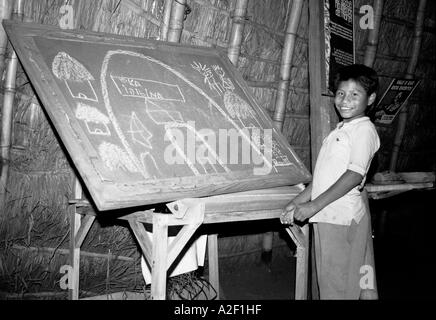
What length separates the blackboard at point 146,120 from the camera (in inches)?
65.7

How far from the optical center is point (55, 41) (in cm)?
204

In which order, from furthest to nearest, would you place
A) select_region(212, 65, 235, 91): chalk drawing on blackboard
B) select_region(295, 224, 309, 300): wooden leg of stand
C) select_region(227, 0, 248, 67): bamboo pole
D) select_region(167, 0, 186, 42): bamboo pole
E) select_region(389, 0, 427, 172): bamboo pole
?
1. select_region(389, 0, 427, 172): bamboo pole
2. select_region(227, 0, 248, 67): bamboo pole
3. select_region(167, 0, 186, 42): bamboo pole
4. select_region(212, 65, 235, 91): chalk drawing on blackboard
5. select_region(295, 224, 309, 300): wooden leg of stand

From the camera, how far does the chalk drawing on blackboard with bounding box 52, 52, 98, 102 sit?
73.0 inches

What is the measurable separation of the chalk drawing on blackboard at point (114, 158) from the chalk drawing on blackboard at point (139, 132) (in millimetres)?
130


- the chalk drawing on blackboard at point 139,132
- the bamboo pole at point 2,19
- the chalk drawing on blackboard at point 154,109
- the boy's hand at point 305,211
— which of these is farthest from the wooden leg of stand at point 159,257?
the bamboo pole at point 2,19

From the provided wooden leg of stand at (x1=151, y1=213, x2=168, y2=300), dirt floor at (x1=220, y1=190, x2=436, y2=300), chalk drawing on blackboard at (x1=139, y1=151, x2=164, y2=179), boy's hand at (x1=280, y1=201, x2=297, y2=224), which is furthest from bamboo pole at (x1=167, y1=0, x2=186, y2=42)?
dirt floor at (x1=220, y1=190, x2=436, y2=300)

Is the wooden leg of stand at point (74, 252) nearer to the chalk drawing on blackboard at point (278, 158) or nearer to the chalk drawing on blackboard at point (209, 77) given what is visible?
the chalk drawing on blackboard at point (209, 77)

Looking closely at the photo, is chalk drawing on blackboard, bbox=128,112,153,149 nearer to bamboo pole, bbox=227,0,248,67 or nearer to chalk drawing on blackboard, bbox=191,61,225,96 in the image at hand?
chalk drawing on blackboard, bbox=191,61,225,96

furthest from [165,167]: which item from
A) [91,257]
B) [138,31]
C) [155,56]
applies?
[91,257]

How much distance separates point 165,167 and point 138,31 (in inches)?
59.1

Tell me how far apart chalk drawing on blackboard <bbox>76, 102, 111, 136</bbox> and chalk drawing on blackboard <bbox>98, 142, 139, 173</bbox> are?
80 millimetres

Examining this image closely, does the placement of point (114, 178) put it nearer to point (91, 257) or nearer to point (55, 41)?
point (55, 41)

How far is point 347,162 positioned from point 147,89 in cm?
120

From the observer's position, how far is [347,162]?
2127 millimetres
